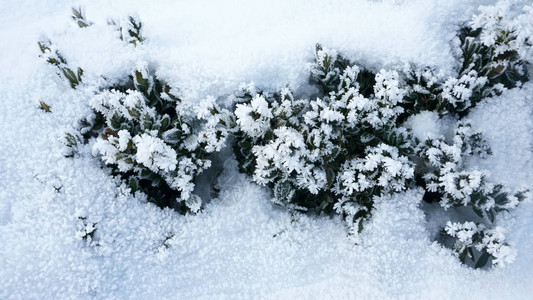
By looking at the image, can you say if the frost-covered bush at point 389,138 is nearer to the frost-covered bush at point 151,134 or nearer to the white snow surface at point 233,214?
the white snow surface at point 233,214

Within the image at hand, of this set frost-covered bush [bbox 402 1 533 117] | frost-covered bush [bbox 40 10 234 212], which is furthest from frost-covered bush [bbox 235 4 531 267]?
frost-covered bush [bbox 40 10 234 212]

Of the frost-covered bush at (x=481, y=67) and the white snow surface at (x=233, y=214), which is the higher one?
the frost-covered bush at (x=481, y=67)

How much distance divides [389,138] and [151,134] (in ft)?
4.37

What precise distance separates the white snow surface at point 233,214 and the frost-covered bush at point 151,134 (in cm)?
8

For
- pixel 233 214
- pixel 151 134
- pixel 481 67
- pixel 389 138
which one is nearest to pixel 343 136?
pixel 389 138

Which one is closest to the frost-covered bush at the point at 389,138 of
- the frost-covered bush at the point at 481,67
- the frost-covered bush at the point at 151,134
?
the frost-covered bush at the point at 481,67

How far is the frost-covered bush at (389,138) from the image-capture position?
196 cm

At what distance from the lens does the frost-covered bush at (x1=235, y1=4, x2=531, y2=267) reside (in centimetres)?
196

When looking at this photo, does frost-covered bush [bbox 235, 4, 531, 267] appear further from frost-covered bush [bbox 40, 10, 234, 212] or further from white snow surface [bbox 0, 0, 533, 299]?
frost-covered bush [bbox 40, 10, 234, 212]

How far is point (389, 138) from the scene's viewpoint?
2.10m

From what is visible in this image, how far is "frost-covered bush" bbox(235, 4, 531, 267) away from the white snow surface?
4.1 inches

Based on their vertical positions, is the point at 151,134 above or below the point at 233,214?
above

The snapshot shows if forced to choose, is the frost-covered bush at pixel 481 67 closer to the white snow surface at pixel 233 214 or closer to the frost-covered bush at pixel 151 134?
the white snow surface at pixel 233 214

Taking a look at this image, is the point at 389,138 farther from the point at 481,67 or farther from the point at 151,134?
the point at 151,134
